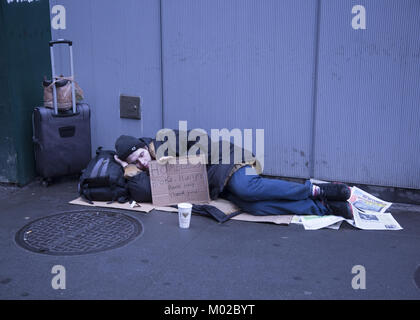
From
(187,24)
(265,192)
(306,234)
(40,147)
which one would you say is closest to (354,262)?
(306,234)

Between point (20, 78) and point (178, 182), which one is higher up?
point (20, 78)

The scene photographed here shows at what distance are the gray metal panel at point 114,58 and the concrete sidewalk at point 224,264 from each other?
168 centimetres

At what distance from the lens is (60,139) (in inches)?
201

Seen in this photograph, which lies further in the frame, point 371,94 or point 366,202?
point 371,94

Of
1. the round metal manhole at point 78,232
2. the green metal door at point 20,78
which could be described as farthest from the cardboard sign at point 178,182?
the green metal door at point 20,78

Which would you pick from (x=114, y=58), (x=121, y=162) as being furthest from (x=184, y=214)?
(x=114, y=58)

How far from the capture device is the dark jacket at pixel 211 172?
4.34 metres

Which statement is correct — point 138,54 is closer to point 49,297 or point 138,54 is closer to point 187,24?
point 187,24

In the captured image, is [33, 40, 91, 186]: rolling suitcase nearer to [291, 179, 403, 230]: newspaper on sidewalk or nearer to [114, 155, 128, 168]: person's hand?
[114, 155, 128, 168]: person's hand

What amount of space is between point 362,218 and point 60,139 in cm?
338

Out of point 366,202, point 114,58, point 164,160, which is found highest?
point 114,58

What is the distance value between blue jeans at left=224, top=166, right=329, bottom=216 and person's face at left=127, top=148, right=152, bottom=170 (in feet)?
3.15

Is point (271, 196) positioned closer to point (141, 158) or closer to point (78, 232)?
point (141, 158)

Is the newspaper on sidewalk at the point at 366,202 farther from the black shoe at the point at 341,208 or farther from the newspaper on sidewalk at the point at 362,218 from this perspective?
the black shoe at the point at 341,208
